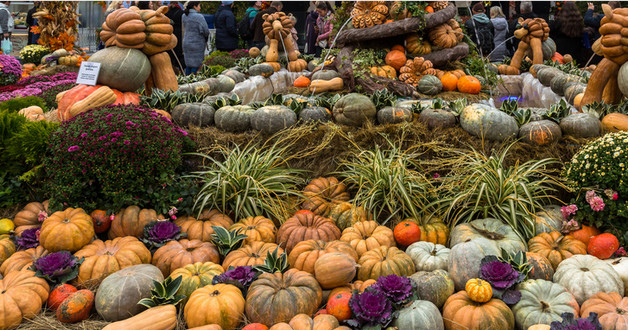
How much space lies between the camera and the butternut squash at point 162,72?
204 inches

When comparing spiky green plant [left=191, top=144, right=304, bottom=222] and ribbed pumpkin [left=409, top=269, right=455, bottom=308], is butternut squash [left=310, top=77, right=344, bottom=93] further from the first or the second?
ribbed pumpkin [left=409, top=269, right=455, bottom=308]

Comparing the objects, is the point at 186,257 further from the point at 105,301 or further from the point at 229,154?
the point at 229,154

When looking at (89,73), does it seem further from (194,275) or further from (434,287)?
(434,287)

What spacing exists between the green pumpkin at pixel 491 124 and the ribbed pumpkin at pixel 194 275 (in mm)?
2716

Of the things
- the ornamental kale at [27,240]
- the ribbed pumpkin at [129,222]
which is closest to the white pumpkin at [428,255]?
the ribbed pumpkin at [129,222]

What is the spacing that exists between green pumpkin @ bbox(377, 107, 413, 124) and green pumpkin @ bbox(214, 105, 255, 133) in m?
1.38

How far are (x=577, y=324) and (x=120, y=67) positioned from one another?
4.55 m

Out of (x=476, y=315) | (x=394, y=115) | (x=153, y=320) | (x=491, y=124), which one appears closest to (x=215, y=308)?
(x=153, y=320)

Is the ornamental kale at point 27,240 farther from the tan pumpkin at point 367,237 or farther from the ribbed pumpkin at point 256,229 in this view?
the tan pumpkin at point 367,237

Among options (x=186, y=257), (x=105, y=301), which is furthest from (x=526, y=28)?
(x=105, y=301)

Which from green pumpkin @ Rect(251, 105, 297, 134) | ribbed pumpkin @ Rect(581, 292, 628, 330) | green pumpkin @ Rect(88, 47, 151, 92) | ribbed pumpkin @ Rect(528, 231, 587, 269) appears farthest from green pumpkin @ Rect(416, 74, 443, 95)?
ribbed pumpkin @ Rect(581, 292, 628, 330)

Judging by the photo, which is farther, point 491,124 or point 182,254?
point 491,124

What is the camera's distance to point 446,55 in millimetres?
6973

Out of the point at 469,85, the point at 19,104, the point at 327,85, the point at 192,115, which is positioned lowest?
the point at 19,104
